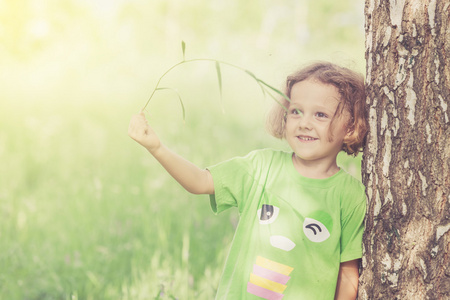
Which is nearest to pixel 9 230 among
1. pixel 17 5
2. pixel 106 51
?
pixel 106 51

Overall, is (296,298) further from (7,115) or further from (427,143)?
(7,115)

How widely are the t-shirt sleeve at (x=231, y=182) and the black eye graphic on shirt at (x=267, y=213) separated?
0.29 ft

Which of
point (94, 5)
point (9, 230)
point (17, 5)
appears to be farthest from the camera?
point (94, 5)

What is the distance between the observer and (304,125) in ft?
6.36

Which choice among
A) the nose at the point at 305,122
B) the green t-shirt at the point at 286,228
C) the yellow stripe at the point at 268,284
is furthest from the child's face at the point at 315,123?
the yellow stripe at the point at 268,284

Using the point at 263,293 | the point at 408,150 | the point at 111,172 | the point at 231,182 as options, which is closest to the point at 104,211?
the point at 111,172

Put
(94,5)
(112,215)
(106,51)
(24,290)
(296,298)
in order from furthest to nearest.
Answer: (94,5) < (106,51) < (112,215) < (24,290) < (296,298)

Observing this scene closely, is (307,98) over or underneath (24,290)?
over

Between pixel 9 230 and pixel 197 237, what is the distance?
3.88 ft

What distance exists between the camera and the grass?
2855mm

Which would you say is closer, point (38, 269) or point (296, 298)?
point (296, 298)

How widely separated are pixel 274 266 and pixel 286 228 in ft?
0.48

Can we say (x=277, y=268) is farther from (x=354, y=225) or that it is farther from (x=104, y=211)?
(x=104, y=211)

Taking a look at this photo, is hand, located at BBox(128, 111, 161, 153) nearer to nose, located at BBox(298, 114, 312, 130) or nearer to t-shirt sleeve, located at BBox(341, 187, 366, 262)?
nose, located at BBox(298, 114, 312, 130)
